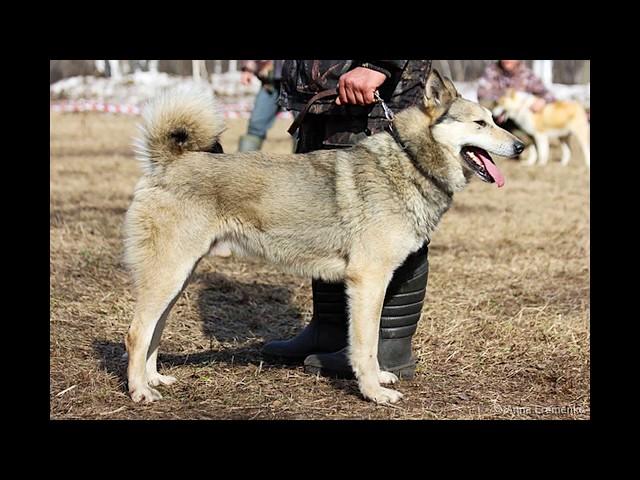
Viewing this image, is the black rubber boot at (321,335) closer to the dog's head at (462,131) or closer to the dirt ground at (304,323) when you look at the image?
the dirt ground at (304,323)

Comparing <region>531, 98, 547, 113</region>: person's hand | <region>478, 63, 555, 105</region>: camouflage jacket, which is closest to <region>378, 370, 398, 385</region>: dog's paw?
<region>478, 63, 555, 105</region>: camouflage jacket

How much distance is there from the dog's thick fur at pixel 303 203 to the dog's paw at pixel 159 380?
9 cm

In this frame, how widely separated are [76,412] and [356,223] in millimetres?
1424

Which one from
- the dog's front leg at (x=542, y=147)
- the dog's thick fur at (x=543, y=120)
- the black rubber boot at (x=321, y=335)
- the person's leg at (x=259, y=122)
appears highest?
the dog's thick fur at (x=543, y=120)

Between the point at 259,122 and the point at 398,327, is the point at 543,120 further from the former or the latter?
the point at 398,327

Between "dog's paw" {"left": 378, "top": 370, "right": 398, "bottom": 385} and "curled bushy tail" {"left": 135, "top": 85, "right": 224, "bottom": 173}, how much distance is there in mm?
1386

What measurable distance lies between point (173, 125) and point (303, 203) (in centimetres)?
66

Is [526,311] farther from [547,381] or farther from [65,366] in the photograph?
[65,366]

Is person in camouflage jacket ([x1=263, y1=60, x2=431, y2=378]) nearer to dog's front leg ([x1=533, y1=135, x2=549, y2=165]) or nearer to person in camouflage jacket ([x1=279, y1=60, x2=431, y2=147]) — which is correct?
person in camouflage jacket ([x1=279, y1=60, x2=431, y2=147])

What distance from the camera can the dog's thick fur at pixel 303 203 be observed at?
333cm

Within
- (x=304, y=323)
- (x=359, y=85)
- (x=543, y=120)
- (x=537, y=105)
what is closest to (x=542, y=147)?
(x=543, y=120)

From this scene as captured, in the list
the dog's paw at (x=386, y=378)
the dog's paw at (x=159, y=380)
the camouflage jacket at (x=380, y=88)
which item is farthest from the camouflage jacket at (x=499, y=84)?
the dog's paw at (x=159, y=380)

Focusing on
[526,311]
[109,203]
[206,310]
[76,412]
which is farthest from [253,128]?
[76,412]

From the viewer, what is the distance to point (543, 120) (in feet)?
43.5
